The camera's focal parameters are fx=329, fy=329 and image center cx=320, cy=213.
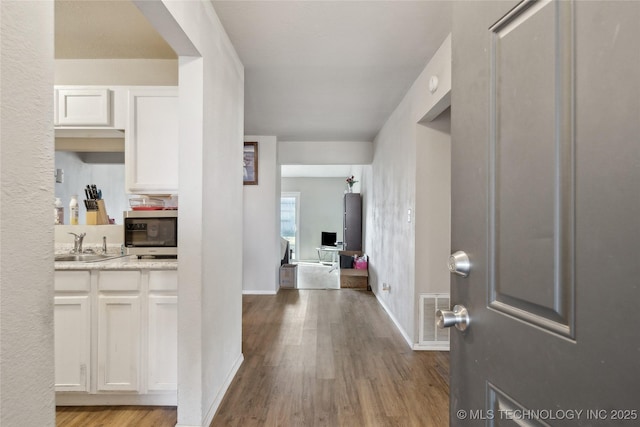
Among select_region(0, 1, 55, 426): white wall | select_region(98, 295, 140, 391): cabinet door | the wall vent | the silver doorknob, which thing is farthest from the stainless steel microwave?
the wall vent

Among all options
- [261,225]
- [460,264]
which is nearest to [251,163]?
[261,225]

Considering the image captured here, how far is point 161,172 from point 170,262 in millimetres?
616

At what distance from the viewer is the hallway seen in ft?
6.38

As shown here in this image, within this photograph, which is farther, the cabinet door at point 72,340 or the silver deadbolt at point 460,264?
the cabinet door at point 72,340

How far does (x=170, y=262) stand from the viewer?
197cm

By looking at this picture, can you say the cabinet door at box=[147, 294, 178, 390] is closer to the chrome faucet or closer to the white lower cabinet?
the white lower cabinet

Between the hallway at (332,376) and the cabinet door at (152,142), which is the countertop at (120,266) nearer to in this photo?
the cabinet door at (152,142)

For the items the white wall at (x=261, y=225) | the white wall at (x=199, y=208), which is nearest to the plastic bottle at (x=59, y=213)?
the white wall at (x=199, y=208)

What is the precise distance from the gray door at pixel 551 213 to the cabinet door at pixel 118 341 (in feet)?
6.03

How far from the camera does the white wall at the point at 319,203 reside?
31.2 feet

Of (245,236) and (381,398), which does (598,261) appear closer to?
(381,398)

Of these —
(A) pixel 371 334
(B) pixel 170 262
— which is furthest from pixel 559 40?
(A) pixel 371 334

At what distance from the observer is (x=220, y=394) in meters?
2.08

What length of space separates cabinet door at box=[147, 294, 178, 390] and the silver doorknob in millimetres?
1617
